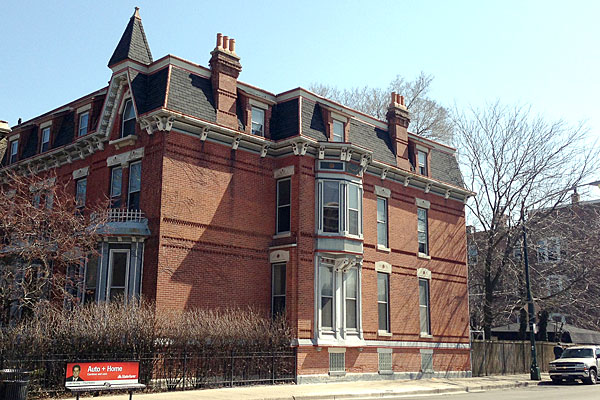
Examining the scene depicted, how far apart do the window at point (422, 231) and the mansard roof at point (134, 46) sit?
596 inches

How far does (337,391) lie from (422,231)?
12982mm

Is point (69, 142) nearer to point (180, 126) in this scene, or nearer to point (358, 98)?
point (180, 126)

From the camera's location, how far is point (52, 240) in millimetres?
21594

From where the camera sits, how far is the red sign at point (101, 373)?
564 inches

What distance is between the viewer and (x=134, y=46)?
25.2m

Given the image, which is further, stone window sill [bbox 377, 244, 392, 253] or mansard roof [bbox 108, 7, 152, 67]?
stone window sill [bbox 377, 244, 392, 253]

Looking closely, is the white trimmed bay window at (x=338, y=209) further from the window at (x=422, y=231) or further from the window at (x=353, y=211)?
the window at (x=422, y=231)

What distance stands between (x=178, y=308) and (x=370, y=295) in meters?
9.16

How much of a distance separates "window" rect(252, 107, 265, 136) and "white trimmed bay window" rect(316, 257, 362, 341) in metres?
5.94

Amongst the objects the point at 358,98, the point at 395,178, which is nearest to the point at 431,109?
the point at 358,98

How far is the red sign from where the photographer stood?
47.0 feet

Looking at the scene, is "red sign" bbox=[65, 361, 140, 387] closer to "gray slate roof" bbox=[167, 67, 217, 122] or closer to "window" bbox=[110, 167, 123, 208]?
"window" bbox=[110, 167, 123, 208]

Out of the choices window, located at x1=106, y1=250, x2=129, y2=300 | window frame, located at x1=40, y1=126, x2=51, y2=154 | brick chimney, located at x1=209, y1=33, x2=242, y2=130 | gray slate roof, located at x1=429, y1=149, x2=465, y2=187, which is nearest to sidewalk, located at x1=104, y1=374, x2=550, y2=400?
window, located at x1=106, y1=250, x2=129, y2=300

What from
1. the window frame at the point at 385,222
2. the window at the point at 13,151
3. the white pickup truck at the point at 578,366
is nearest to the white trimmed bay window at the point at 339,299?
the window frame at the point at 385,222
